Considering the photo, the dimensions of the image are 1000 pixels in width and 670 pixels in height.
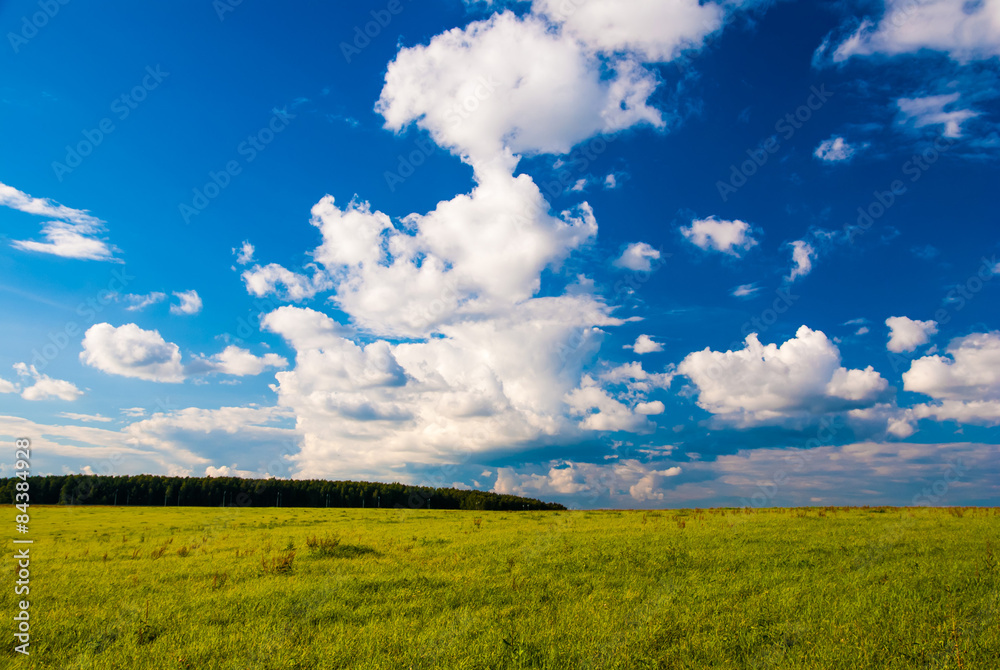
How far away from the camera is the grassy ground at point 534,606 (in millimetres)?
8961

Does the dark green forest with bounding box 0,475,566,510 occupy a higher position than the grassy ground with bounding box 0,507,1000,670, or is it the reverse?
the grassy ground with bounding box 0,507,1000,670

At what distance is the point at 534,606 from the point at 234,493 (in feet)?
454

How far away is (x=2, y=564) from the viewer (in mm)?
17562

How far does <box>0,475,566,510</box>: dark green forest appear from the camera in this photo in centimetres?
11794

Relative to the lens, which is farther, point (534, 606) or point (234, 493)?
point (234, 493)

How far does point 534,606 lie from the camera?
11.7 meters

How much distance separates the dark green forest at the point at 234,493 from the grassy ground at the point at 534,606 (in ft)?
322

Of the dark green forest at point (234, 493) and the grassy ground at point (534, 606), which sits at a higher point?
the grassy ground at point (534, 606)

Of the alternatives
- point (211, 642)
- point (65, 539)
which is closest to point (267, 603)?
point (211, 642)

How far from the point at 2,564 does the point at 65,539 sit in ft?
42.1

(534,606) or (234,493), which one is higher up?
(534,606)

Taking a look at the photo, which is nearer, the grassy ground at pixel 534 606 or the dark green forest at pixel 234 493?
the grassy ground at pixel 534 606

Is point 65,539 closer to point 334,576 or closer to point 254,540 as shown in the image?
point 254,540

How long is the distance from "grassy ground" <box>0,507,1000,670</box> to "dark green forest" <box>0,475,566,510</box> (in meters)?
98.1
